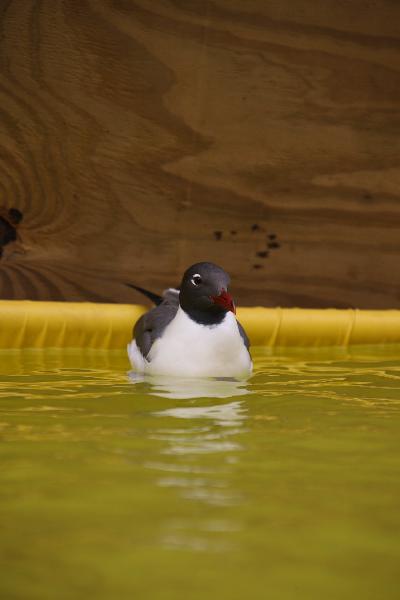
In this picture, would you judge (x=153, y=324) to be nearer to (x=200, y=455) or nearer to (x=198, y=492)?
(x=200, y=455)

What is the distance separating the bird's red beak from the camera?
2943 millimetres

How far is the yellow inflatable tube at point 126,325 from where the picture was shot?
Result: 377cm

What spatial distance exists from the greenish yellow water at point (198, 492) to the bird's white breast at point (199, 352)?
0.15m

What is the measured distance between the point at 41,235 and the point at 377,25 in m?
1.93

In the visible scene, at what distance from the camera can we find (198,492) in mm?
1634

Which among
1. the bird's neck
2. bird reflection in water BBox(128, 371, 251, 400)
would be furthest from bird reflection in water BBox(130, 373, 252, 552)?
the bird's neck

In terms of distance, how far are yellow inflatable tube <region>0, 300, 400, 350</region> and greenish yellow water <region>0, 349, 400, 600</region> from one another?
3.21 ft

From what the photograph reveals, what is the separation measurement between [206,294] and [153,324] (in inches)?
11.8

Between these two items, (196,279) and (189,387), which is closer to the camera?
(189,387)

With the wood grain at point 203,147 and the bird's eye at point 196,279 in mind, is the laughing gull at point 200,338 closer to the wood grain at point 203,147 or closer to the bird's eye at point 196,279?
the bird's eye at point 196,279

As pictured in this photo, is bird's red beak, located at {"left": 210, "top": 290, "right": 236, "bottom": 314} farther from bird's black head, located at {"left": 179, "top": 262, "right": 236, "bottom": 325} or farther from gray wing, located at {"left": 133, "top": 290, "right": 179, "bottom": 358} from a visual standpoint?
gray wing, located at {"left": 133, "top": 290, "right": 179, "bottom": 358}

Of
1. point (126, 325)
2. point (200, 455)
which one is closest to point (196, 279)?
point (126, 325)

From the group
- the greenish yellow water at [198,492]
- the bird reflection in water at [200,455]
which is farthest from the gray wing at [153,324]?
→ the greenish yellow water at [198,492]

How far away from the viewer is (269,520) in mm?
1496
